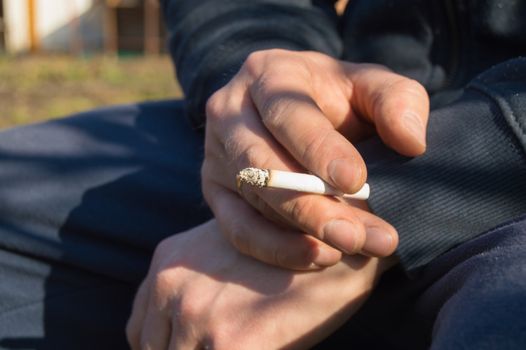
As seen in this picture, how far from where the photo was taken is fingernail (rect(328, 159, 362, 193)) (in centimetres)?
47

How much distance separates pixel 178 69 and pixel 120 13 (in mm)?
5764

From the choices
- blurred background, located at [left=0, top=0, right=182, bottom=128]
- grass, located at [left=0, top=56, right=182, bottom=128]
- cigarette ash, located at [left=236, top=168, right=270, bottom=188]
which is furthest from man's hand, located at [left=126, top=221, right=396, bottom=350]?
blurred background, located at [left=0, top=0, right=182, bottom=128]

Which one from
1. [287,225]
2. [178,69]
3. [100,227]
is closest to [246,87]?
[287,225]

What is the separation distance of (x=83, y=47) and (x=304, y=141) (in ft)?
19.7

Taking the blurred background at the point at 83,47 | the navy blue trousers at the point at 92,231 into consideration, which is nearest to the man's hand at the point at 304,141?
the navy blue trousers at the point at 92,231

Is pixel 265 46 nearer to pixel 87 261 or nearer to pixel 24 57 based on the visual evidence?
pixel 87 261

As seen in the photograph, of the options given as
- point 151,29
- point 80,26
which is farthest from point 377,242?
point 80,26

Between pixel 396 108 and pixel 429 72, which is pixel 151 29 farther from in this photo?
pixel 396 108

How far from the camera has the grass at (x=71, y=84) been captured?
3.45m

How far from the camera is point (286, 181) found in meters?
0.46

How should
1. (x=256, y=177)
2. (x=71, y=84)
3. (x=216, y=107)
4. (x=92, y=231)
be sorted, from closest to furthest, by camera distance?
(x=256, y=177) → (x=216, y=107) → (x=92, y=231) → (x=71, y=84)

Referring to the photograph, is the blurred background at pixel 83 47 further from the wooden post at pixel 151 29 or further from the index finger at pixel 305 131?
the index finger at pixel 305 131

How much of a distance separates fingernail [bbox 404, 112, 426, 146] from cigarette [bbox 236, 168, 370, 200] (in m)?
0.06

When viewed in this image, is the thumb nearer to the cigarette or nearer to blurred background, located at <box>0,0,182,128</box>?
the cigarette
